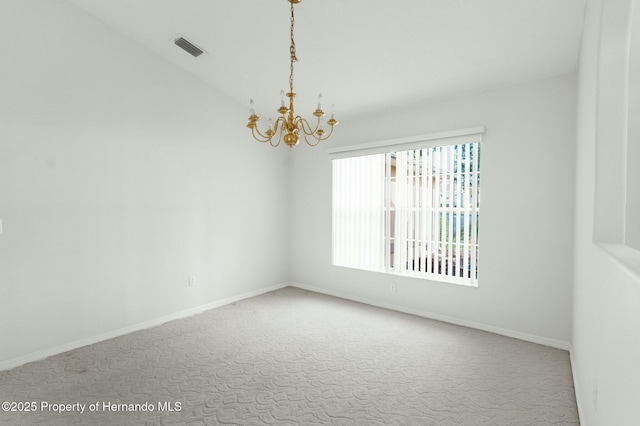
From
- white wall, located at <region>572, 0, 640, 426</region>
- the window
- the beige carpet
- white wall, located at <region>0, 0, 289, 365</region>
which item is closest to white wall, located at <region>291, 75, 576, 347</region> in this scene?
the window

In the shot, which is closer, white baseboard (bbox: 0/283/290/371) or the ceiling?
the ceiling

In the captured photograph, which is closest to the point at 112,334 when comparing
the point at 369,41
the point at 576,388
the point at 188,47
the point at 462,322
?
the point at 188,47

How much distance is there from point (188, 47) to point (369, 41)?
1944 mm

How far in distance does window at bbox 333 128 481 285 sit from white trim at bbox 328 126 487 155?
0.15 ft

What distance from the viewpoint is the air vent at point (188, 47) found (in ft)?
11.2

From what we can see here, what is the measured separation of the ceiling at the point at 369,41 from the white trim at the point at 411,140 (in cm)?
43

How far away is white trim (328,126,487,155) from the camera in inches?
139

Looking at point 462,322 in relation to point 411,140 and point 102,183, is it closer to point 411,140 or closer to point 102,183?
point 411,140

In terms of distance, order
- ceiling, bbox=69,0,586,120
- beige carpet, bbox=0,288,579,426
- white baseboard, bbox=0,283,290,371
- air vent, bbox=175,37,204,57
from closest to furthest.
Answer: beige carpet, bbox=0,288,579,426, ceiling, bbox=69,0,586,120, white baseboard, bbox=0,283,290,371, air vent, bbox=175,37,204,57

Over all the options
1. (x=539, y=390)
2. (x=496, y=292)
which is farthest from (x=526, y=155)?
(x=539, y=390)

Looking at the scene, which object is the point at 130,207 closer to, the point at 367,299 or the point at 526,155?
the point at 367,299

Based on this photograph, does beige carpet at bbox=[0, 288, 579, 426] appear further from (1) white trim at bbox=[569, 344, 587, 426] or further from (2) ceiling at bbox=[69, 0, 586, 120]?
Result: (2) ceiling at bbox=[69, 0, 586, 120]

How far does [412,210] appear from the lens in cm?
415

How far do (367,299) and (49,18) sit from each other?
455cm
